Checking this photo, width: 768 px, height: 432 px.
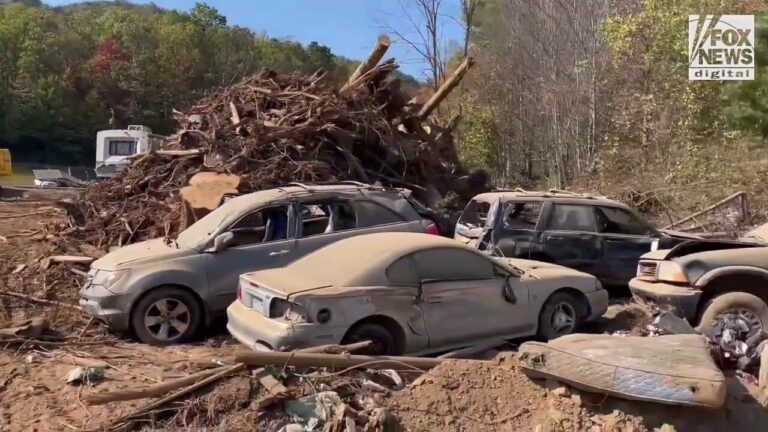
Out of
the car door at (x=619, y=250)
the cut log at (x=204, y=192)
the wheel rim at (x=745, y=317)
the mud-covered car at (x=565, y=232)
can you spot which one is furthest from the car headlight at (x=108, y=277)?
the car door at (x=619, y=250)

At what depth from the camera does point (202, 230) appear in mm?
9375

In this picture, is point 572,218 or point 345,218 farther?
point 572,218

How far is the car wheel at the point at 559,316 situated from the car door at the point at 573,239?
90.1 inches

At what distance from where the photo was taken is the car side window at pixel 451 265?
7.66 meters

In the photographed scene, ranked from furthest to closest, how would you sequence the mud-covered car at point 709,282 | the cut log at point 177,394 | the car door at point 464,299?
the mud-covered car at point 709,282, the car door at point 464,299, the cut log at point 177,394

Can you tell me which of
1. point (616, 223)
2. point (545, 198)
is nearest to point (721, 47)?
point (616, 223)

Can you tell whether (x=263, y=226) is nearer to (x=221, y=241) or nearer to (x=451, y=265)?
(x=221, y=241)

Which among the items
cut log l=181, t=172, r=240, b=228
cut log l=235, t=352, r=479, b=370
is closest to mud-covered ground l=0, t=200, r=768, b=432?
cut log l=235, t=352, r=479, b=370

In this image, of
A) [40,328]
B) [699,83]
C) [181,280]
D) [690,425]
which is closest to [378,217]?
[181,280]

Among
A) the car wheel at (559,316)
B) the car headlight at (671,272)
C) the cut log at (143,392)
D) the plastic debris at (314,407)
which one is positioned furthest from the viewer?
the car wheel at (559,316)

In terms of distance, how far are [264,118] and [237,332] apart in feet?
24.2

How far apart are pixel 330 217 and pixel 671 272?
4.12 metres

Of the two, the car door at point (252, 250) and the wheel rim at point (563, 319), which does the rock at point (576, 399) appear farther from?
the car door at point (252, 250)

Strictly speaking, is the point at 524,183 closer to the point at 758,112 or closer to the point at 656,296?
the point at 758,112
